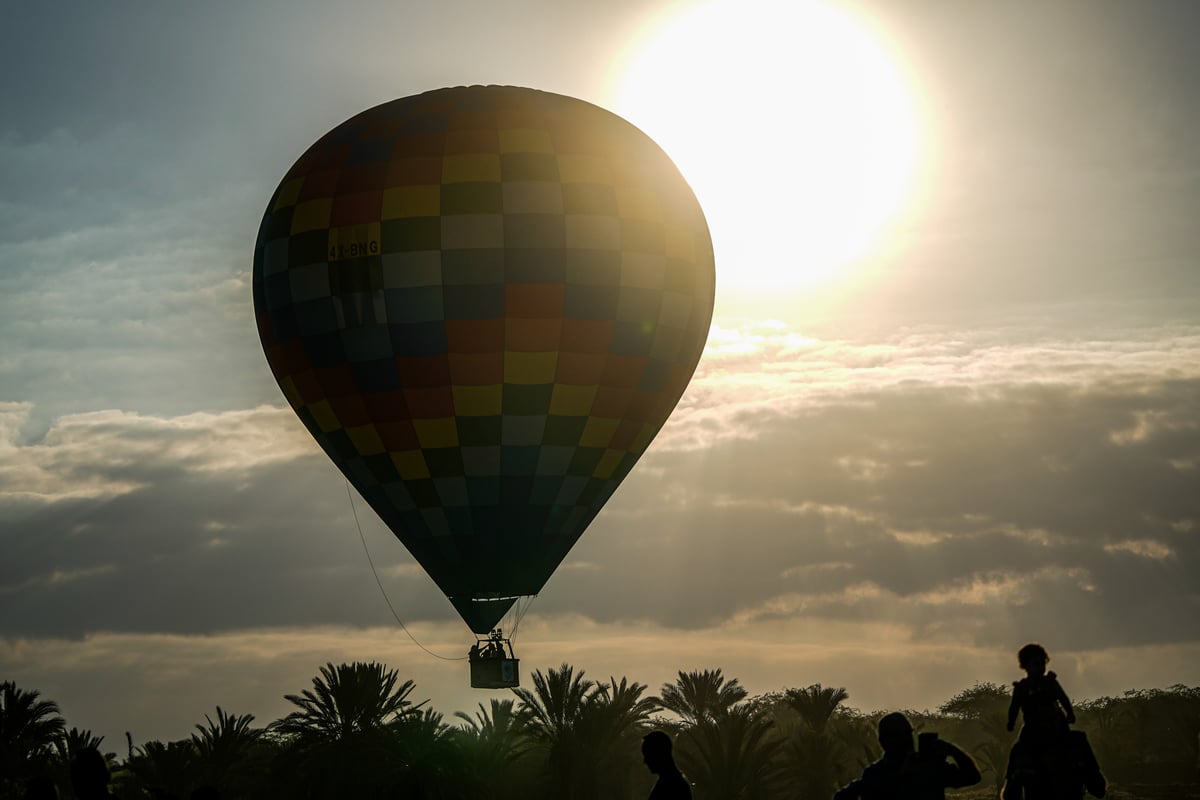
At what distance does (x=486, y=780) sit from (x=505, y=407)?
82.9 ft

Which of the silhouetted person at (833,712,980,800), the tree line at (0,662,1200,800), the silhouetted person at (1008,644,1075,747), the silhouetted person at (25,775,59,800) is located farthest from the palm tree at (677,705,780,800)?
the silhouetted person at (25,775,59,800)

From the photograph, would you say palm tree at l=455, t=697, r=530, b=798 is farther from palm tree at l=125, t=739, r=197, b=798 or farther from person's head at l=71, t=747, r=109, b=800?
person's head at l=71, t=747, r=109, b=800

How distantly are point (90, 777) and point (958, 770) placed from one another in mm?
6543

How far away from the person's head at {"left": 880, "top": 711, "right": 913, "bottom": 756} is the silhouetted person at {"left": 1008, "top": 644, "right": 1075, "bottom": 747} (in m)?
1.86

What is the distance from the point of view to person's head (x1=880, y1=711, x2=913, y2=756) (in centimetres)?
1135

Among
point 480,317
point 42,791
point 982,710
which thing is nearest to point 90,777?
point 42,791

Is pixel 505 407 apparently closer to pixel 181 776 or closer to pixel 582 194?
pixel 582 194

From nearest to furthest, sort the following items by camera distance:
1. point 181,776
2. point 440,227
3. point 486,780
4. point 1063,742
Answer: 1. point 1063,742
2. point 440,227
3. point 181,776
4. point 486,780

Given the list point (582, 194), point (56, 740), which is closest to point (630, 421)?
point (582, 194)

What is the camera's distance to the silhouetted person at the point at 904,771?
451 inches

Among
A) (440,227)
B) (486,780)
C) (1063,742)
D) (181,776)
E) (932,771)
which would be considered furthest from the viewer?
(486,780)

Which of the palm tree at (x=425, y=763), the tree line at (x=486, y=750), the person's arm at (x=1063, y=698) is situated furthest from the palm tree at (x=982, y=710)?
the person's arm at (x=1063, y=698)

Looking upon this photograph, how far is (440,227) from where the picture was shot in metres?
38.5

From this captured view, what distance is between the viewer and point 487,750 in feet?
195
